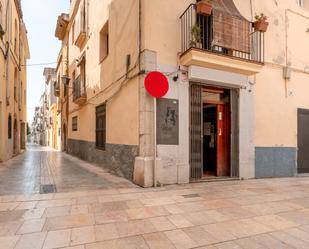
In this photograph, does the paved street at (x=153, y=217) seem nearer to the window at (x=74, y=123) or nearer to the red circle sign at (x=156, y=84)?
the red circle sign at (x=156, y=84)

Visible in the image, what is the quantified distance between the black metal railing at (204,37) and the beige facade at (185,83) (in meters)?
0.05

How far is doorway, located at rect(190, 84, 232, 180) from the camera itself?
7.28 metres

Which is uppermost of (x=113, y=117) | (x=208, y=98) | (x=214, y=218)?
(x=208, y=98)

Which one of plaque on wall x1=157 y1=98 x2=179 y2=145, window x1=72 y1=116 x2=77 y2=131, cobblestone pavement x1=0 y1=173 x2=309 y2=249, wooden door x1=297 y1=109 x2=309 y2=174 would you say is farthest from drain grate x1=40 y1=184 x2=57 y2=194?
window x1=72 y1=116 x2=77 y2=131

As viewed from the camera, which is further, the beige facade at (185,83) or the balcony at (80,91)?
the balcony at (80,91)

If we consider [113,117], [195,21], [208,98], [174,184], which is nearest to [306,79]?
[208,98]

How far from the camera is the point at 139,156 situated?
6.77 metres

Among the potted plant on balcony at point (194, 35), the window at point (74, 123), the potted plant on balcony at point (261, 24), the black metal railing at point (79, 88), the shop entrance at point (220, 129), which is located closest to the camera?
the potted plant on balcony at point (194, 35)

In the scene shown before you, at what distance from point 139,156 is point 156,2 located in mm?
4263

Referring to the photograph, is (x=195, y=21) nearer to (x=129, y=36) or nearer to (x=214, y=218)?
(x=129, y=36)

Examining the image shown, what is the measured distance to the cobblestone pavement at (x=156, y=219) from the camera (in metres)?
3.29

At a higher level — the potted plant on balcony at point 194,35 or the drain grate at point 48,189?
the potted plant on balcony at point 194,35

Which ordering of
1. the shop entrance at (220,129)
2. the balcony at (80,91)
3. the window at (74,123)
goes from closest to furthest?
1. the shop entrance at (220,129)
2. the balcony at (80,91)
3. the window at (74,123)

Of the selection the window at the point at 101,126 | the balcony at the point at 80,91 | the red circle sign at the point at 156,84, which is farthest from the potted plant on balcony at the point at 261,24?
the balcony at the point at 80,91
